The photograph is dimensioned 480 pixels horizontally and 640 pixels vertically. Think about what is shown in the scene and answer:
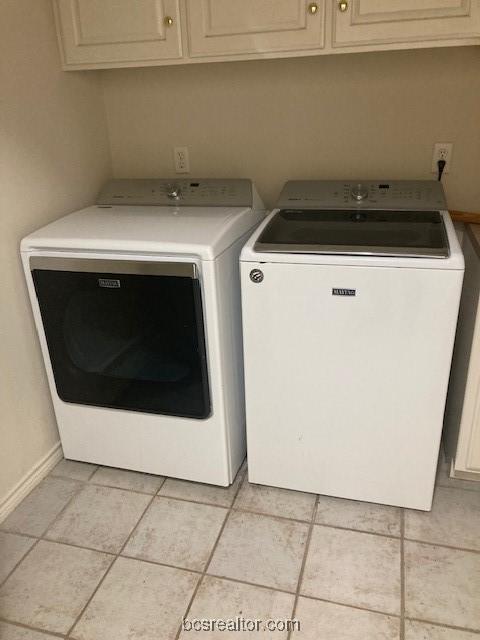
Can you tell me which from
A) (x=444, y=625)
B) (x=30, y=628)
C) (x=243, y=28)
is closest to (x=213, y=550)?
(x=30, y=628)

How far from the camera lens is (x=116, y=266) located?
167 centimetres

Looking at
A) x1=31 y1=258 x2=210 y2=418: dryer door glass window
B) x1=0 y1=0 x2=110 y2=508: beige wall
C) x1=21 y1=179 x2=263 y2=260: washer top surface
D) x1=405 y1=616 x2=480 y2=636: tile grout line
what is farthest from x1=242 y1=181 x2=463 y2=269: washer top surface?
x1=405 y1=616 x2=480 y2=636: tile grout line

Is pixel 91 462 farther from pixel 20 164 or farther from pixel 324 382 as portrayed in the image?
pixel 20 164

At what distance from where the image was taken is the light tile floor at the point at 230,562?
57.3 inches

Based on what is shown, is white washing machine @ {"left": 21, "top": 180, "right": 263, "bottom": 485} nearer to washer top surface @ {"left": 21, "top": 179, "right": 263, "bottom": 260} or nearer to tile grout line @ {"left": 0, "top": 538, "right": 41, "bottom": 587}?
washer top surface @ {"left": 21, "top": 179, "right": 263, "bottom": 260}

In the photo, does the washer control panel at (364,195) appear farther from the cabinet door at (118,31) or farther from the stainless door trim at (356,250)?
the cabinet door at (118,31)

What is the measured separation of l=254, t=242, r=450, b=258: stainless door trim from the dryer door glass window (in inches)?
9.8

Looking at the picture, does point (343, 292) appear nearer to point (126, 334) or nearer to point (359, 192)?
point (359, 192)

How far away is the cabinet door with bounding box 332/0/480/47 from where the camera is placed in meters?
1.54

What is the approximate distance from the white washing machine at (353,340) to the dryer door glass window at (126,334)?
0.19 meters

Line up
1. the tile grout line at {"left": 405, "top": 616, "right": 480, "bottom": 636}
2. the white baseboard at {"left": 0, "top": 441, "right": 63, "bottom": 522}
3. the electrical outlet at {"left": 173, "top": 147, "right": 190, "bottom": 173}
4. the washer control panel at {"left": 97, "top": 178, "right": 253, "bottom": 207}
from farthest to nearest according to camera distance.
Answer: the electrical outlet at {"left": 173, "top": 147, "right": 190, "bottom": 173} < the washer control panel at {"left": 97, "top": 178, "right": 253, "bottom": 207} < the white baseboard at {"left": 0, "top": 441, "right": 63, "bottom": 522} < the tile grout line at {"left": 405, "top": 616, "right": 480, "bottom": 636}

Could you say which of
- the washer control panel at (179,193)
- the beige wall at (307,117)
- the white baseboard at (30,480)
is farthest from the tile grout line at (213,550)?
the beige wall at (307,117)

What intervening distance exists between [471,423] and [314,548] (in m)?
0.64

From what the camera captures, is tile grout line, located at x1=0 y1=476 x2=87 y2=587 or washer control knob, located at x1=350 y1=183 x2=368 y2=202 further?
washer control knob, located at x1=350 y1=183 x2=368 y2=202
